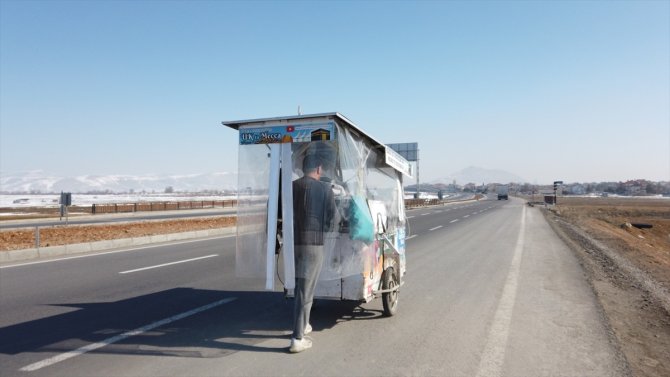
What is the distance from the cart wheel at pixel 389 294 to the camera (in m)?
6.16

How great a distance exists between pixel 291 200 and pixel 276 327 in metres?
1.89

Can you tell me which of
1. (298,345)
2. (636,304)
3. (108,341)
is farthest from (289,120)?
(636,304)

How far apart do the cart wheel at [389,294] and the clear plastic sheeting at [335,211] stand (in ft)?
0.73

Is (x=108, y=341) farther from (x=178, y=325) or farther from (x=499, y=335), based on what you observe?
(x=499, y=335)

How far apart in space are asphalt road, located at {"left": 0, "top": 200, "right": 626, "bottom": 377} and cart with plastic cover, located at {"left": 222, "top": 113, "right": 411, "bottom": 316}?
29.0 inches

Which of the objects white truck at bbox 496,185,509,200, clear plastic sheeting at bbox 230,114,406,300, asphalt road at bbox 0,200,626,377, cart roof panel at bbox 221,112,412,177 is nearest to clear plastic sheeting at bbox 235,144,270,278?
clear plastic sheeting at bbox 230,114,406,300

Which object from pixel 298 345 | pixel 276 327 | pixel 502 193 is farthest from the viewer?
pixel 502 193

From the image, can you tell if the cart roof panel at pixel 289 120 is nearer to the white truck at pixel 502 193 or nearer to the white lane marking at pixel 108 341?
the white lane marking at pixel 108 341

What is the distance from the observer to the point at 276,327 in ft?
19.1

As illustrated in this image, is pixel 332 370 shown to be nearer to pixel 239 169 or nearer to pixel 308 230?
pixel 308 230

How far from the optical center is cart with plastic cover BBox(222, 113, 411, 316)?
495 centimetres

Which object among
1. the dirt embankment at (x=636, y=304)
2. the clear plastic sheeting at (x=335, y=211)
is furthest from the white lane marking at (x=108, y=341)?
the dirt embankment at (x=636, y=304)

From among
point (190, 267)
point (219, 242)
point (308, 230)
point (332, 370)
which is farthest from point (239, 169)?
point (219, 242)

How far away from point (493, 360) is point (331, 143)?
284 centimetres
